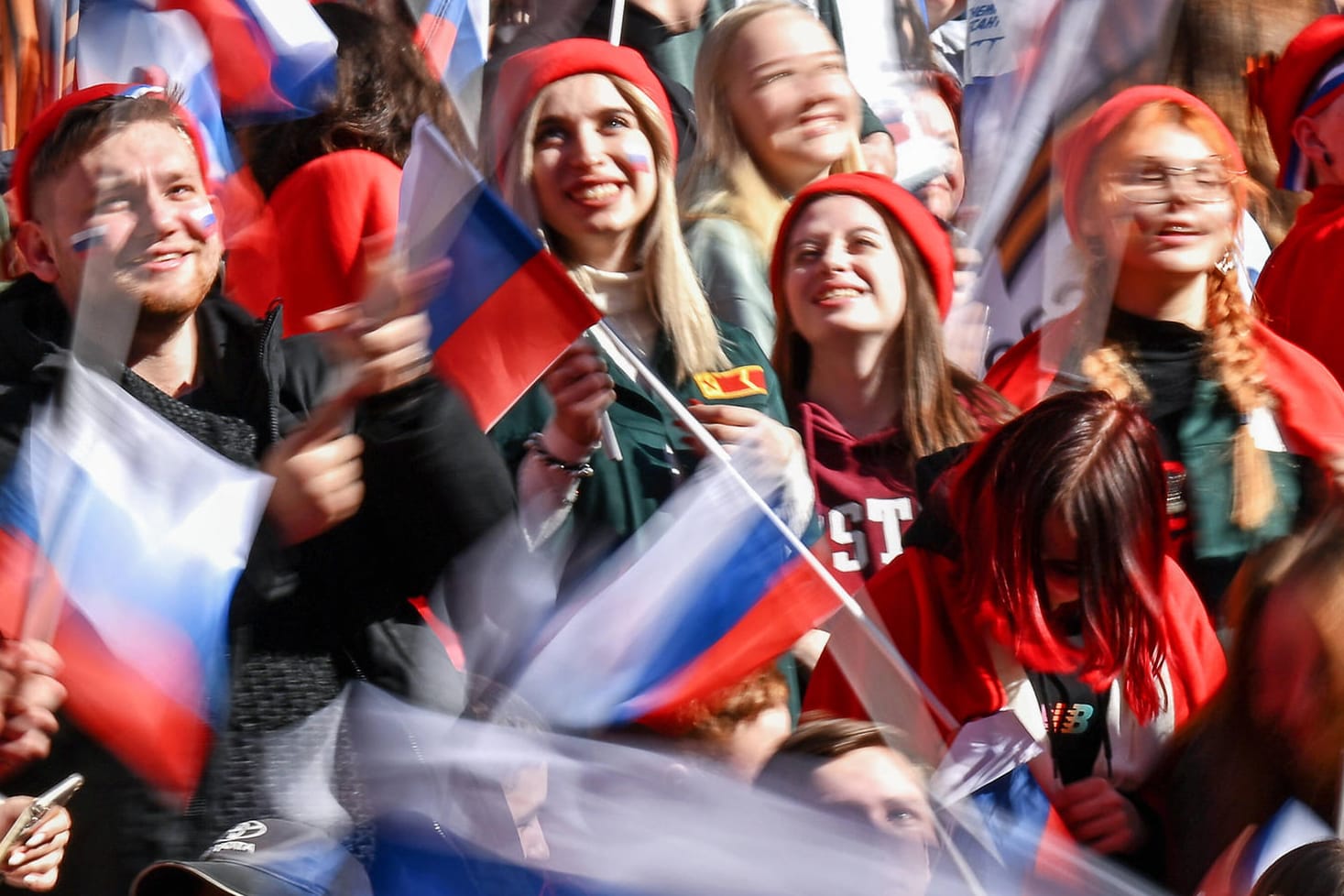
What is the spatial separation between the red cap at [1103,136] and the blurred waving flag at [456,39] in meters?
1.15

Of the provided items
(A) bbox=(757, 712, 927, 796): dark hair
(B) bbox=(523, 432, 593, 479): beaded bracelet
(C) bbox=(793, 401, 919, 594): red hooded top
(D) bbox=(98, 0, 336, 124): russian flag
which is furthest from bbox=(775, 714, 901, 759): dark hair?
(D) bbox=(98, 0, 336, 124): russian flag

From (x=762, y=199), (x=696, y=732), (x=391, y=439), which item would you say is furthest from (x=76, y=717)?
(x=762, y=199)

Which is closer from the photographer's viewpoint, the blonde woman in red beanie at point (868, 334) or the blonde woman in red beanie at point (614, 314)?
the blonde woman in red beanie at point (614, 314)

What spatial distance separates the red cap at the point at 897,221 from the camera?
10.9 feet

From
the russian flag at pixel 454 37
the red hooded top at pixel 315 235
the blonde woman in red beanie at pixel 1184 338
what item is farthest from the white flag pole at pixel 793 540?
the russian flag at pixel 454 37

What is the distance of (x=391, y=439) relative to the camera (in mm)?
2639

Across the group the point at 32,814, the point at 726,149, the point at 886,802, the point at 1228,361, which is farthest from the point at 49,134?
the point at 1228,361

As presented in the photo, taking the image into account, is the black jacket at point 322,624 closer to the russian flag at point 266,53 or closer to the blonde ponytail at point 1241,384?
the russian flag at point 266,53

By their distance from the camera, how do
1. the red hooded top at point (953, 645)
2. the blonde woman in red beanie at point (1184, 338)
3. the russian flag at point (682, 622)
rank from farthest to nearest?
the blonde woman in red beanie at point (1184, 338), the red hooded top at point (953, 645), the russian flag at point (682, 622)

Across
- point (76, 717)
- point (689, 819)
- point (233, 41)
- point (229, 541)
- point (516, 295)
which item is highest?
point (233, 41)

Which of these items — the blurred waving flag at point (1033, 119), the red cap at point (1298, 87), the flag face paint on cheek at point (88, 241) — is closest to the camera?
the flag face paint on cheek at point (88, 241)

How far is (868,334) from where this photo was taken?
10.9 ft

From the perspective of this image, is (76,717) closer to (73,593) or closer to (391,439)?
(73,593)

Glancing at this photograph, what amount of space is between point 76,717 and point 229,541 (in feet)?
0.99
